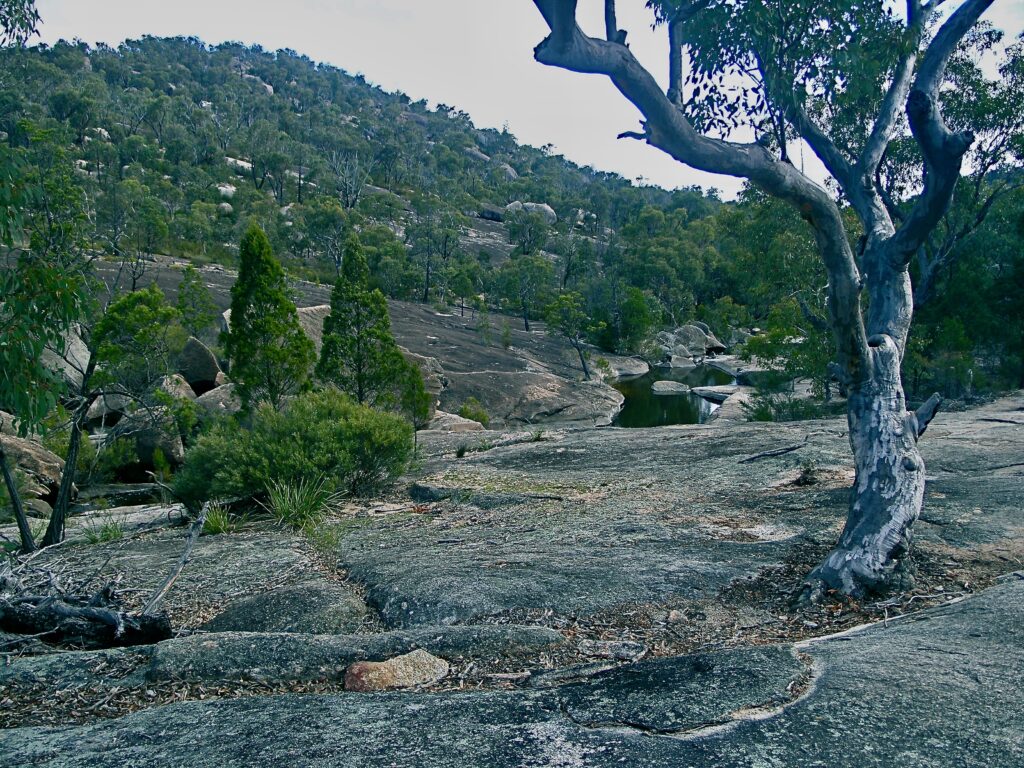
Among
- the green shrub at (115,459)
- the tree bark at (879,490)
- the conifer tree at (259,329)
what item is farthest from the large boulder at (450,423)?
the tree bark at (879,490)

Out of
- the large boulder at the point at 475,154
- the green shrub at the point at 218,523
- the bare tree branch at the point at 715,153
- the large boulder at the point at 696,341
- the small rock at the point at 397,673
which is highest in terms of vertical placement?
the large boulder at the point at 475,154

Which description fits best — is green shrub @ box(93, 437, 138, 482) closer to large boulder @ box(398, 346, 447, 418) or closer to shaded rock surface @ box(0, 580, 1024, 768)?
large boulder @ box(398, 346, 447, 418)

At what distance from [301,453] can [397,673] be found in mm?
7222

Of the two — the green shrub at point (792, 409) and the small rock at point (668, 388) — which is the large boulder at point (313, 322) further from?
the small rock at point (668, 388)

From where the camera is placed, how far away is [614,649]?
4812 millimetres

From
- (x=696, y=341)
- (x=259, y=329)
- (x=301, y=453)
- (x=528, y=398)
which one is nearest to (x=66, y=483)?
(x=301, y=453)

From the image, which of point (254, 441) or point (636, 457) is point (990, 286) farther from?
point (254, 441)

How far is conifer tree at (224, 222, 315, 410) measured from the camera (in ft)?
53.7

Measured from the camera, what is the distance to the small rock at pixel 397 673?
4129mm

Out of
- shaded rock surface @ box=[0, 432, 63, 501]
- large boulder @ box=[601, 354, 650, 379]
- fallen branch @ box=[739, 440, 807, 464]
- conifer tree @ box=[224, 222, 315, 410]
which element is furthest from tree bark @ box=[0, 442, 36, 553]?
large boulder @ box=[601, 354, 650, 379]

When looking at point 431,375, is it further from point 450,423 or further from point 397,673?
point 397,673

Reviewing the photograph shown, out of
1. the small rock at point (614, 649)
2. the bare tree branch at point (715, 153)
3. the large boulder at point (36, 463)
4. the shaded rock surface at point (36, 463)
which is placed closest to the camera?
the small rock at point (614, 649)

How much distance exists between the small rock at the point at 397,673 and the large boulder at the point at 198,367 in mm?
26148

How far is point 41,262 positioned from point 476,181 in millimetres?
119968
